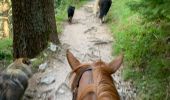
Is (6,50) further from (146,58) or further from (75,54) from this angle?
(146,58)

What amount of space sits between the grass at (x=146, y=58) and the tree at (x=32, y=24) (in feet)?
5.99

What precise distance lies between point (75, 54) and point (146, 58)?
2311 millimetres

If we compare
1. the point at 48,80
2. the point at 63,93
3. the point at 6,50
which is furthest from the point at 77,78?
the point at 6,50

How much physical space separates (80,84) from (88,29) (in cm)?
948

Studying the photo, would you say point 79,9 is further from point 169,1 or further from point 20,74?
point 169,1

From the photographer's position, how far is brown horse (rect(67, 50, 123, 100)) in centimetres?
245

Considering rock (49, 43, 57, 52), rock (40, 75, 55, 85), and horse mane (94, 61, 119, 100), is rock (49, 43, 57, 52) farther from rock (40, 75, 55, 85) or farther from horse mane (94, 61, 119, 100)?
horse mane (94, 61, 119, 100)

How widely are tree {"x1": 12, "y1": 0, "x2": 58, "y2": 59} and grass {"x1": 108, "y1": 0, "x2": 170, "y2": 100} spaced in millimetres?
1826

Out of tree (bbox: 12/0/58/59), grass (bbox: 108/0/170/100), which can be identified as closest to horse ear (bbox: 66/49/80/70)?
grass (bbox: 108/0/170/100)

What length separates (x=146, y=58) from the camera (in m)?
7.32

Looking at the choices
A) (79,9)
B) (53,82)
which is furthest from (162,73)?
(79,9)

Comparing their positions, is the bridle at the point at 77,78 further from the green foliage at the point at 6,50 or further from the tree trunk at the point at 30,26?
the green foliage at the point at 6,50

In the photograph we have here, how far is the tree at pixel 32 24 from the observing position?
28.4 ft

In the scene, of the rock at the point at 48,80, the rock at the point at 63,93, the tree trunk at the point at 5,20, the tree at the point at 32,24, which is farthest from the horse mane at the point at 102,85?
the tree trunk at the point at 5,20
